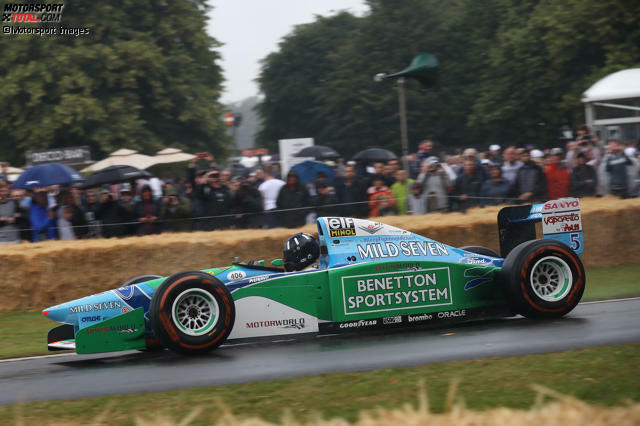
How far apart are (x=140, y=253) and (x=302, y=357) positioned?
16.6 ft

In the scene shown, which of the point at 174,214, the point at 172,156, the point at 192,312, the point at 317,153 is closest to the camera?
the point at 192,312

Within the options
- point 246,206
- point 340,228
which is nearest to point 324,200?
point 246,206

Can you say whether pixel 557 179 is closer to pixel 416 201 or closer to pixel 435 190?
pixel 435 190

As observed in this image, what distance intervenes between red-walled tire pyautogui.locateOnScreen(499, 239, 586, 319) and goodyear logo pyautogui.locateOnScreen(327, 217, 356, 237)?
166cm

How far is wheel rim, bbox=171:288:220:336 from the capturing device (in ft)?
24.7

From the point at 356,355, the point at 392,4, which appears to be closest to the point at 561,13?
the point at 392,4

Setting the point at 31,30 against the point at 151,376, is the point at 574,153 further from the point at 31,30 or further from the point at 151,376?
the point at 31,30

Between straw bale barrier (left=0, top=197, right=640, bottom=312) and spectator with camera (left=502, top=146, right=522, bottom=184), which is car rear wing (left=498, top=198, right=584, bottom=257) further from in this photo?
spectator with camera (left=502, top=146, right=522, bottom=184)

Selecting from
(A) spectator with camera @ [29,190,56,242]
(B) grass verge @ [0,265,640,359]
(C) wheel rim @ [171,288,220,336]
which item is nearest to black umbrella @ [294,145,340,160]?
(A) spectator with camera @ [29,190,56,242]

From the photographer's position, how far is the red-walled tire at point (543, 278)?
8.19 m

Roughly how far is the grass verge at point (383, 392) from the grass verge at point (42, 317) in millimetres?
3090

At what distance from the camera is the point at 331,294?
7.98 m

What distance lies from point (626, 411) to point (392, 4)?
40671mm

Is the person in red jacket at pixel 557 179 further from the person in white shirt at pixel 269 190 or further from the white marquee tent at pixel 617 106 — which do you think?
the white marquee tent at pixel 617 106
